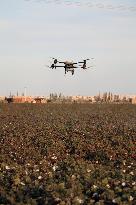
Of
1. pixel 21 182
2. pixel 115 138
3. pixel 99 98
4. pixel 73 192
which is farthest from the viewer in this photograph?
pixel 99 98

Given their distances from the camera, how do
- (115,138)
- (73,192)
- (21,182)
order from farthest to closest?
(115,138) < (21,182) < (73,192)

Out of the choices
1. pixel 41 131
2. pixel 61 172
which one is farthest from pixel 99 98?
pixel 61 172

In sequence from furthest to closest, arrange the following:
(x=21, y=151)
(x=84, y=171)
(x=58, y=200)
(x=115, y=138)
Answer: (x=115, y=138) < (x=21, y=151) < (x=84, y=171) < (x=58, y=200)

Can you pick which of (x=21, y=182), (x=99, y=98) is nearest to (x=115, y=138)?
(x=21, y=182)

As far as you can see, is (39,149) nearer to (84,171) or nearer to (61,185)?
(84,171)

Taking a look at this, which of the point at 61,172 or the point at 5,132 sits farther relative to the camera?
the point at 5,132

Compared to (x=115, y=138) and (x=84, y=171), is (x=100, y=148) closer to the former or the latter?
(x=115, y=138)
